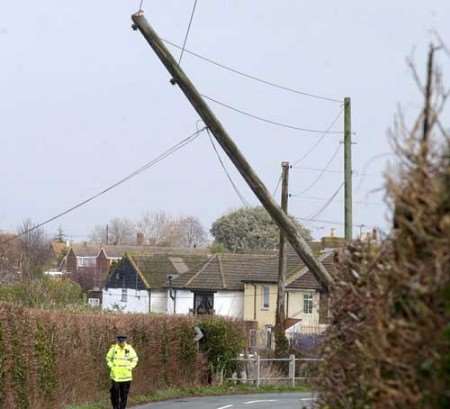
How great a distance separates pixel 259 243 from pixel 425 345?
103 meters

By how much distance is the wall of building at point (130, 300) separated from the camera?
8094 cm

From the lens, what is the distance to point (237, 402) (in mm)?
30359

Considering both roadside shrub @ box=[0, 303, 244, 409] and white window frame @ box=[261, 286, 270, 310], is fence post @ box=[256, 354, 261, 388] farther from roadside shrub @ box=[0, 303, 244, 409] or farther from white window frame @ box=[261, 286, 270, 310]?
white window frame @ box=[261, 286, 270, 310]

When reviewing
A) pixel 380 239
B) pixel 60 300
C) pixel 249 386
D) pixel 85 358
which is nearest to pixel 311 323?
pixel 60 300

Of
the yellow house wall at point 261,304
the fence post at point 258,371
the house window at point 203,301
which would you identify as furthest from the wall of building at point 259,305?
the fence post at point 258,371

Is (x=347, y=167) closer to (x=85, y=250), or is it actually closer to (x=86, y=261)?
(x=86, y=261)

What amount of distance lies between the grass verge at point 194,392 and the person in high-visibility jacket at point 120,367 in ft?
7.79

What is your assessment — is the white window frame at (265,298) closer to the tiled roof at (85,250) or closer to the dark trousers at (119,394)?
the dark trousers at (119,394)

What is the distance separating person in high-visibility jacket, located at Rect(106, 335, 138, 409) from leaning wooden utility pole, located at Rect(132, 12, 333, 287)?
7572 mm

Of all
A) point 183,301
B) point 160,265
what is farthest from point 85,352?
point 160,265

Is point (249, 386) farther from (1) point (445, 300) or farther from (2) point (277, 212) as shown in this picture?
(1) point (445, 300)

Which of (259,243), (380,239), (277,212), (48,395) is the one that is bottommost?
(48,395)

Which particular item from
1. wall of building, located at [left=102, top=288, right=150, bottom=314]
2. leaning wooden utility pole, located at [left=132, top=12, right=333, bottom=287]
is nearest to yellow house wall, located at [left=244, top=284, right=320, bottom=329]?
wall of building, located at [left=102, top=288, right=150, bottom=314]

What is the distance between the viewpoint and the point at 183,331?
3525cm
